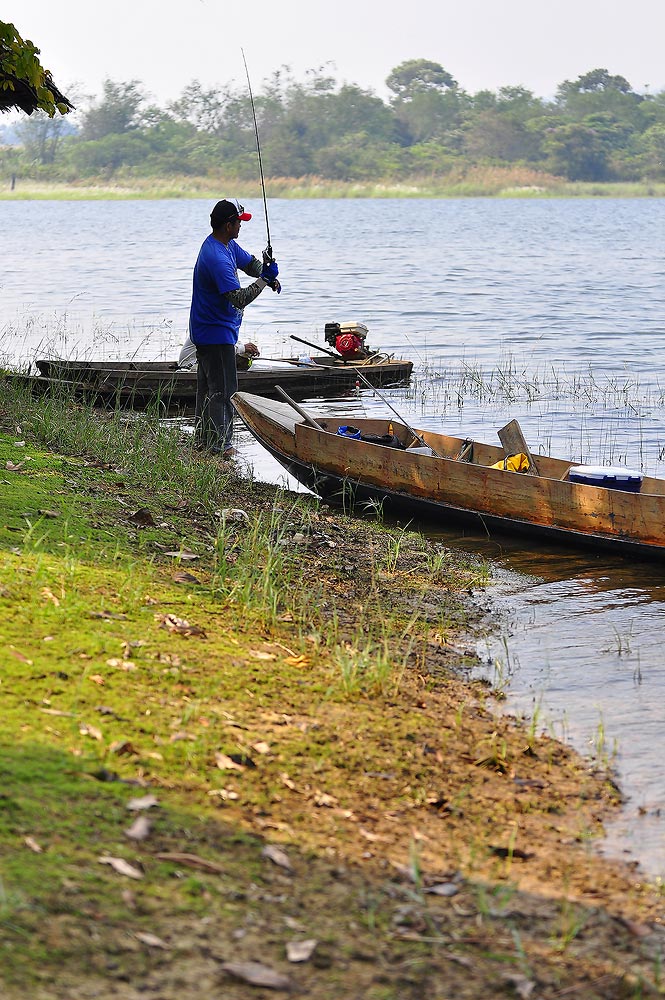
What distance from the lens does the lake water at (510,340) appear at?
6844mm

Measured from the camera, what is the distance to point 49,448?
10.2 meters

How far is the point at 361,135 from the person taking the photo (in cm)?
13150

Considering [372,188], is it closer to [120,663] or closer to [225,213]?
[225,213]

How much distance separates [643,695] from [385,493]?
4.23 meters

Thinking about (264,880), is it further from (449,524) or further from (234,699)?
(449,524)

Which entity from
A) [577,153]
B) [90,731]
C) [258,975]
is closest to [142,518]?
[90,731]

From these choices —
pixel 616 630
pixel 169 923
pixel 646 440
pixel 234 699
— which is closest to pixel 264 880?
pixel 169 923

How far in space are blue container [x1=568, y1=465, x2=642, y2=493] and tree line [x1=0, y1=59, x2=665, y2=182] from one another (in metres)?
113

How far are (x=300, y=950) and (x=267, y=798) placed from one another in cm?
103

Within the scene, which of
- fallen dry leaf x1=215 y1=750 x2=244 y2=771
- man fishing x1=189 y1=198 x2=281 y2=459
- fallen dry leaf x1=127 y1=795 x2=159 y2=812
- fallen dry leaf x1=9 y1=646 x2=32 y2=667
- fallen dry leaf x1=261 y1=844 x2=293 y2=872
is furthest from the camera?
man fishing x1=189 y1=198 x2=281 y2=459

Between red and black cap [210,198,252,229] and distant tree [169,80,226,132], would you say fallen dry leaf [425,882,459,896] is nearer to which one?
red and black cap [210,198,252,229]

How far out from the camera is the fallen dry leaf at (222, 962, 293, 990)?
133 inches

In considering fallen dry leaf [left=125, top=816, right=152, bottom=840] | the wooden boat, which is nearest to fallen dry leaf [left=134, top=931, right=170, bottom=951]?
fallen dry leaf [left=125, top=816, right=152, bottom=840]

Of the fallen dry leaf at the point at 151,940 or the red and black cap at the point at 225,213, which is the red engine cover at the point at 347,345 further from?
the fallen dry leaf at the point at 151,940
